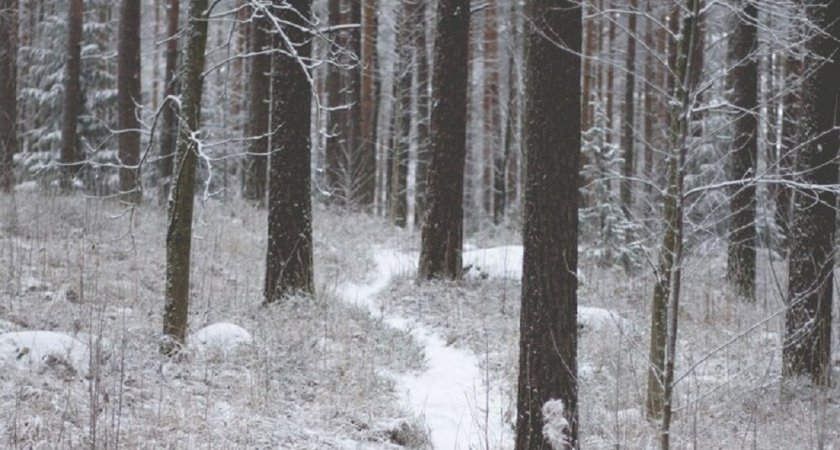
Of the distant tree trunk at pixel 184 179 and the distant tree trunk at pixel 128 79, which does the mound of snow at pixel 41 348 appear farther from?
the distant tree trunk at pixel 128 79

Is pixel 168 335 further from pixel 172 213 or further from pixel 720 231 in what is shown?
pixel 720 231

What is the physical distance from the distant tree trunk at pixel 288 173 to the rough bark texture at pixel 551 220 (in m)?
4.78

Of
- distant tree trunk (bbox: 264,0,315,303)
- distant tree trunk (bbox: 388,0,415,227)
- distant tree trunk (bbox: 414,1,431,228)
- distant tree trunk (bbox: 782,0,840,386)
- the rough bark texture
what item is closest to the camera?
the rough bark texture

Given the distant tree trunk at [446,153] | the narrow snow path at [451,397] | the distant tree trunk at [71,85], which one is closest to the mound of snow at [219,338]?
the narrow snow path at [451,397]

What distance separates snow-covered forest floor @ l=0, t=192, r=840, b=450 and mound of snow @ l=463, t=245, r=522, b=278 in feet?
0.13

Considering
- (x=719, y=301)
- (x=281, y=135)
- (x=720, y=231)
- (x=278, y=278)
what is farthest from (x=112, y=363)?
(x=720, y=231)

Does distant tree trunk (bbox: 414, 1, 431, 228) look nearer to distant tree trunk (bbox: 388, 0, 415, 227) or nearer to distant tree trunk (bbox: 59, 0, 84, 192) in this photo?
distant tree trunk (bbox: 388, 0, 415, 227)

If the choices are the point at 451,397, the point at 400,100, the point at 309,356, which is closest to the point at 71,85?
the point at 400,100

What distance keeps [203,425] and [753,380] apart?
5824 millimetres

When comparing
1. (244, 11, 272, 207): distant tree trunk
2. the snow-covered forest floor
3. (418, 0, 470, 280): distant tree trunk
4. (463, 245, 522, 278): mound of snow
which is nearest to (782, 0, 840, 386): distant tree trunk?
the snow-covered forest floor

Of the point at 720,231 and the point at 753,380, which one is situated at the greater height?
the point at 720,231

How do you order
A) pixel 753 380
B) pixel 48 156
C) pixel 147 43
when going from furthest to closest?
pixel 147 43, pixel 48 156, pixel 753 380

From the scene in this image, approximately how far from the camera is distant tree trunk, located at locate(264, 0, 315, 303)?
356 inches

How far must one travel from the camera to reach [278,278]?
906 centimetres
